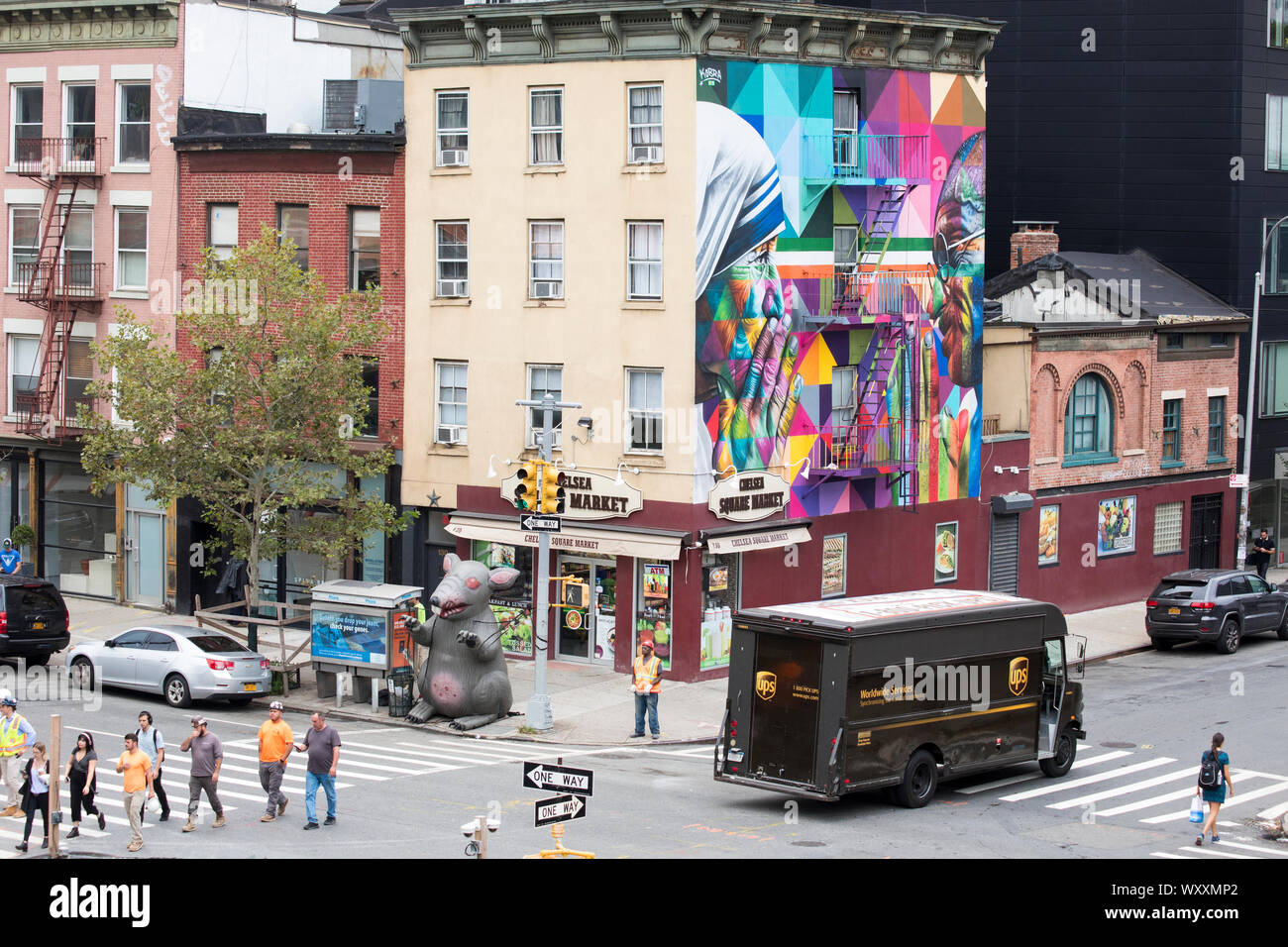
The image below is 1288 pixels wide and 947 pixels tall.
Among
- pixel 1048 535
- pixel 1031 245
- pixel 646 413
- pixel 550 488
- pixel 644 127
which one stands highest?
pixel 644 127

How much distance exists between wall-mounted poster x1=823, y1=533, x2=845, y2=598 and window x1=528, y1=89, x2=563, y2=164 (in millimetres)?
10084

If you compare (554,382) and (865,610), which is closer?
(865,610)

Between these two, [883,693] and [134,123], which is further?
[134,123]

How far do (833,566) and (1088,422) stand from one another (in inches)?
393

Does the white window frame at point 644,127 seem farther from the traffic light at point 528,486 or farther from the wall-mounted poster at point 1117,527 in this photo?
the wall-mounted poster at point 1117,527

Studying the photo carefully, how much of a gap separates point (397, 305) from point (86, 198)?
9.67 m

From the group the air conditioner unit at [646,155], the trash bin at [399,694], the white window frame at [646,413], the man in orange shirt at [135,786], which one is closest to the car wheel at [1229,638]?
the white window frame at [646,413]

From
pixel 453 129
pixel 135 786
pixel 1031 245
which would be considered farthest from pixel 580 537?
pixel 1031 245

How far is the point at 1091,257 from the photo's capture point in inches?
1879

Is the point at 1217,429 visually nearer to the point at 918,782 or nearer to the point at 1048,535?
the point at 1048,535

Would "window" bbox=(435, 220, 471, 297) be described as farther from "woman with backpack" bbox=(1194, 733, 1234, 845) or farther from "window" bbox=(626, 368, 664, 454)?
"woman with backpack" bbox=(1194, 733, 1234, 845)

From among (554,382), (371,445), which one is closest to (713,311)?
(554,382)

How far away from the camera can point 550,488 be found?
29.5m

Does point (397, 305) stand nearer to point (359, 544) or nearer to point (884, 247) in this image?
point (359, 544)
